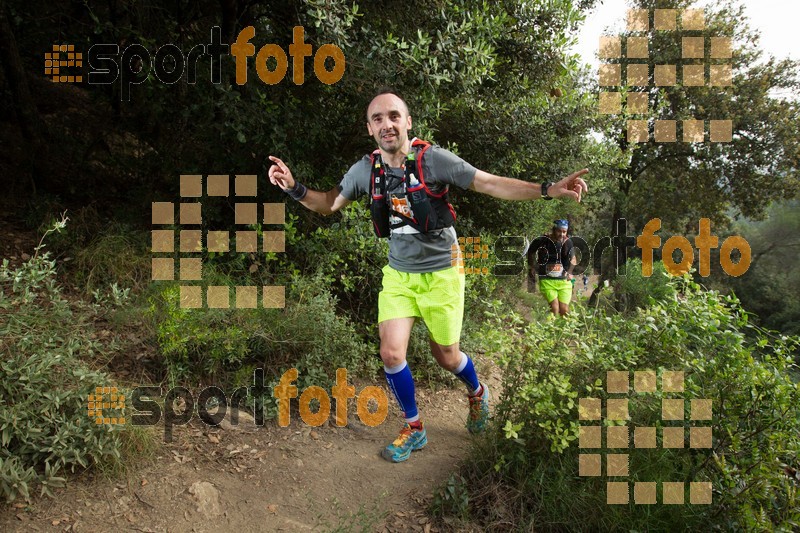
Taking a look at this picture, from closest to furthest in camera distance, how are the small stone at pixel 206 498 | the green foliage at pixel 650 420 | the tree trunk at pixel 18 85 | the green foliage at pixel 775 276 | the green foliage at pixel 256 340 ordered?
the green foliage at pixel 650 420
the small stone at pixel 206 498
the green foliage at pixel 256 340
the tree trunk at pixel 18 85
the green foliage at pixel 775 276

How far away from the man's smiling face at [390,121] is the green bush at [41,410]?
231 centimetres

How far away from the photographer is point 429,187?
3.26 metres

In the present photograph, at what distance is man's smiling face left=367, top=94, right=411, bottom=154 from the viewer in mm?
3254

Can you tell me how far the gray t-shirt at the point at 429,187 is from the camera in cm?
319

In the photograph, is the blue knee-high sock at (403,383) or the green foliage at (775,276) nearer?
the blue knee-high sock at (403,383)

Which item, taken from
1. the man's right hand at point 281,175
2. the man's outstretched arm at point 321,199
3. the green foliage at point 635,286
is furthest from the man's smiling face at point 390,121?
the green foliage at point 635,286

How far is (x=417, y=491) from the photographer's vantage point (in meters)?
3.21

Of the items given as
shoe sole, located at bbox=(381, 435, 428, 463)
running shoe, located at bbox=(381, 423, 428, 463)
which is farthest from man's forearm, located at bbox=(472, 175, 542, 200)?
shoe sole, located at bbox=(381, 435, 428, 463)

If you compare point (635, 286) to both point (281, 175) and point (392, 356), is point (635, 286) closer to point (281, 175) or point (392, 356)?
point (392, 356)

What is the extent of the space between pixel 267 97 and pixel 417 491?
3.83 m

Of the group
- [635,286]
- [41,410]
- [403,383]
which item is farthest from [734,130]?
[41,410]

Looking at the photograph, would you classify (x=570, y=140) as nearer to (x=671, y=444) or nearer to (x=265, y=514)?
(x=671, y=444)

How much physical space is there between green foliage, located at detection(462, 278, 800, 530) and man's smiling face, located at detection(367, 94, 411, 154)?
1.45m

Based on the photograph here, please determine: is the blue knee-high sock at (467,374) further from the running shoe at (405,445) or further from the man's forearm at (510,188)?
the man's forearm at (510,188)
